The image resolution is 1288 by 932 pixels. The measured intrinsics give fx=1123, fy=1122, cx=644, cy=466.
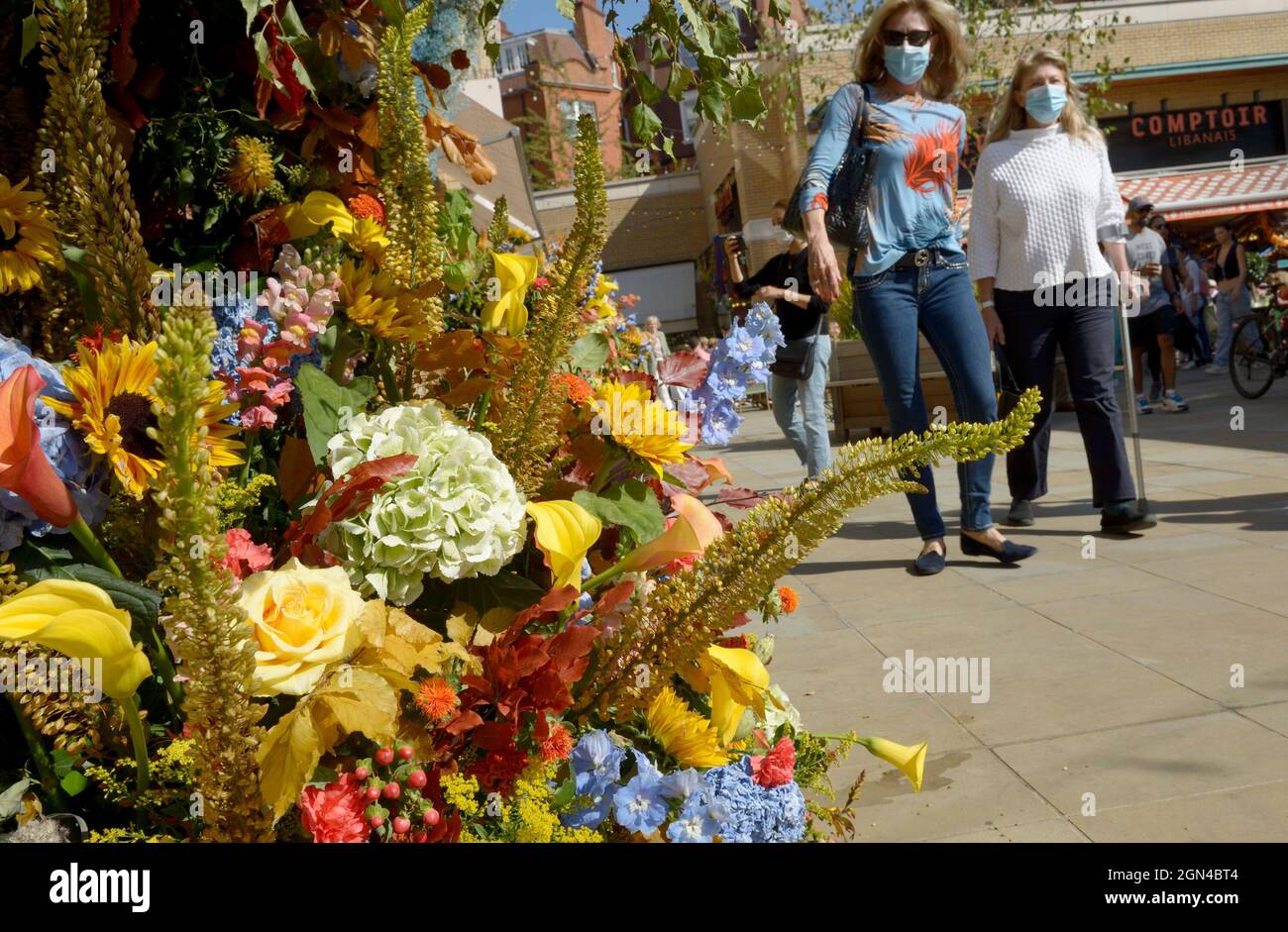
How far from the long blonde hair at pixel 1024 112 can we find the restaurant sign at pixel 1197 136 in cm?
2302

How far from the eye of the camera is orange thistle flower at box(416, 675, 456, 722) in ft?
3.91

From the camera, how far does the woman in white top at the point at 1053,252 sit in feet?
17.3

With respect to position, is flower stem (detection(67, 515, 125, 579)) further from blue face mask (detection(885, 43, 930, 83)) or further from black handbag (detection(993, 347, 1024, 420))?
black handbag (detection(993, 347, 1024, 420))

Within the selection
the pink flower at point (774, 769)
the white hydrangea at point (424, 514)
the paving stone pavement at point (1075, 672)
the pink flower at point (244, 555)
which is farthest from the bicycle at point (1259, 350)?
the pink flower at point (244, 555)

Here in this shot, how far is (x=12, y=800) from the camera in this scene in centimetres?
113

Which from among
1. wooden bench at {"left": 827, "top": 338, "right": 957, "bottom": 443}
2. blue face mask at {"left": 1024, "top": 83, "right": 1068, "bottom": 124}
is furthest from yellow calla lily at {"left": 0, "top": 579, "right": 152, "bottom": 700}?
A: wooden bench at {"left": 827, "top": 338, "right": 957, "bottom": 443}

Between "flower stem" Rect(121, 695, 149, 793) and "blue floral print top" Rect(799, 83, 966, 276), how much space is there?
3985 millimetres

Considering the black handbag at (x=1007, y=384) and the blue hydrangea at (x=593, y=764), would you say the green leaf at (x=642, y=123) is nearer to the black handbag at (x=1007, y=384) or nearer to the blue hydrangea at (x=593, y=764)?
the blue hydrangea at (x=593, y=764)

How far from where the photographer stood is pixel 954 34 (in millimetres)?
4781

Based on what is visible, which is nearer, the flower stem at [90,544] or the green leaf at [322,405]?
the flower stem at [90,544]
